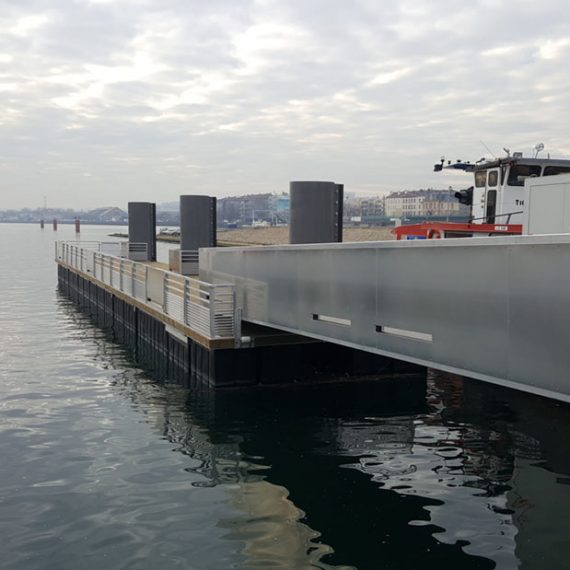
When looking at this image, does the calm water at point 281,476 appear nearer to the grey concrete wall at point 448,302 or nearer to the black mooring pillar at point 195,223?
the grey concrete wall at point 448,302

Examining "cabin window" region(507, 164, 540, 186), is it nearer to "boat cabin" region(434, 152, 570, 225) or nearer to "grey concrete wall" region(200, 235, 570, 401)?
"boat cabin" region(434, 152, 570, 225)

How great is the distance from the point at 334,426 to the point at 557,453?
3906 millimetres

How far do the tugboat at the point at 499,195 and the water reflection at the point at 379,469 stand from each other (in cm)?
597

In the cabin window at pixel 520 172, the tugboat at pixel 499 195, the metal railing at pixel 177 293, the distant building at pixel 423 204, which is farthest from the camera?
the distant building at pixel 423 204

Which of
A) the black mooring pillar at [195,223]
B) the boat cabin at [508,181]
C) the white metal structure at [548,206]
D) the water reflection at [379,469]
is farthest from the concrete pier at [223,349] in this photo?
the boat cabin at [508,181]

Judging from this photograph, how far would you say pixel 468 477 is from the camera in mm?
9766

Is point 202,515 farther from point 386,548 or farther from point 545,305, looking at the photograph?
point 545,305

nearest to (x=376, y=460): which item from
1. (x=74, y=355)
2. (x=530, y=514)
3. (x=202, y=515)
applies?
(x=530, y=514)

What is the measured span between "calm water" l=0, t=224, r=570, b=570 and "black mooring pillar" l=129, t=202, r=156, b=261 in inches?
776

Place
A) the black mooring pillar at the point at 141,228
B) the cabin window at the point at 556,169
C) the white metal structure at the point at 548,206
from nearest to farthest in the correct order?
the white metal structure at the point at 548,206 → the cabin window at the point at 556,169 → the black mooring pillar at the point at 141,228

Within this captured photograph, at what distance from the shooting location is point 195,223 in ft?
87.1

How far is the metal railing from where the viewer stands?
13.9m

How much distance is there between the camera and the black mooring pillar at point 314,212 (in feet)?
49.6

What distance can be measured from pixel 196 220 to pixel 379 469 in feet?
59.5
